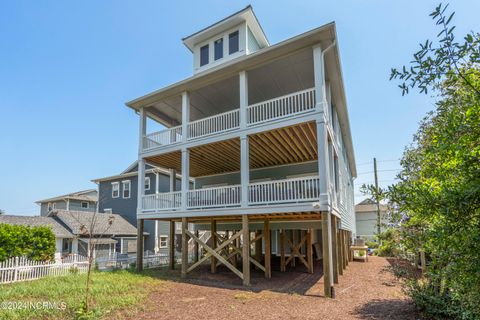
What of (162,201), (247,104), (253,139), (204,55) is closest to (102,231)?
(162,201)

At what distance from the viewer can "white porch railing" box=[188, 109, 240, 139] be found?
11.9m

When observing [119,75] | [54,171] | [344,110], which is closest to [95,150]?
[54,171]

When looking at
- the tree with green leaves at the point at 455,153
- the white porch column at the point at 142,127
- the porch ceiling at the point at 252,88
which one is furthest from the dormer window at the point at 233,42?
the tree with green leaves at the point at 455,153

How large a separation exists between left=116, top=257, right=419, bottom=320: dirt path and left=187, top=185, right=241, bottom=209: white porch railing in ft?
10.2

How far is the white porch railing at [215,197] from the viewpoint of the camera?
37.6 ft

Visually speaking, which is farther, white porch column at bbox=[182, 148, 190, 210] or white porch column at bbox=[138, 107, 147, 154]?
white porch column at bbox=[138, 107, 147, 154]

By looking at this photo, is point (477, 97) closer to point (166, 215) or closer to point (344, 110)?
point (166, 215)

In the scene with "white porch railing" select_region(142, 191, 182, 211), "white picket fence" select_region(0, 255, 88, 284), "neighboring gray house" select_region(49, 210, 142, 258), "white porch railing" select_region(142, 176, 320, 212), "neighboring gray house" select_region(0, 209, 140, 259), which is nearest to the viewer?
"white porch railing" select_region(142, 176, 320, 212)

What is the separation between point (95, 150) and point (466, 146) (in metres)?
26.6

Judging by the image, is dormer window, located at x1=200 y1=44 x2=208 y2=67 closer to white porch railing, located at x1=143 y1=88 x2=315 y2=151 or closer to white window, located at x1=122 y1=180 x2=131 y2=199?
white porch railing, located at x1=143 y1=88 x2=315 y2=151

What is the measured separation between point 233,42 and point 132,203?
1779 centimetres

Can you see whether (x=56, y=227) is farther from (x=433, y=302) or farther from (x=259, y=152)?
(x=433, y=302)

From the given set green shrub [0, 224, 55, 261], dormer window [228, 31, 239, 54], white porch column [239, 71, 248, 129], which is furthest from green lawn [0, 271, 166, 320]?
dormer window [228, 31, 239, 54]

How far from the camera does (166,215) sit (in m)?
13.1
